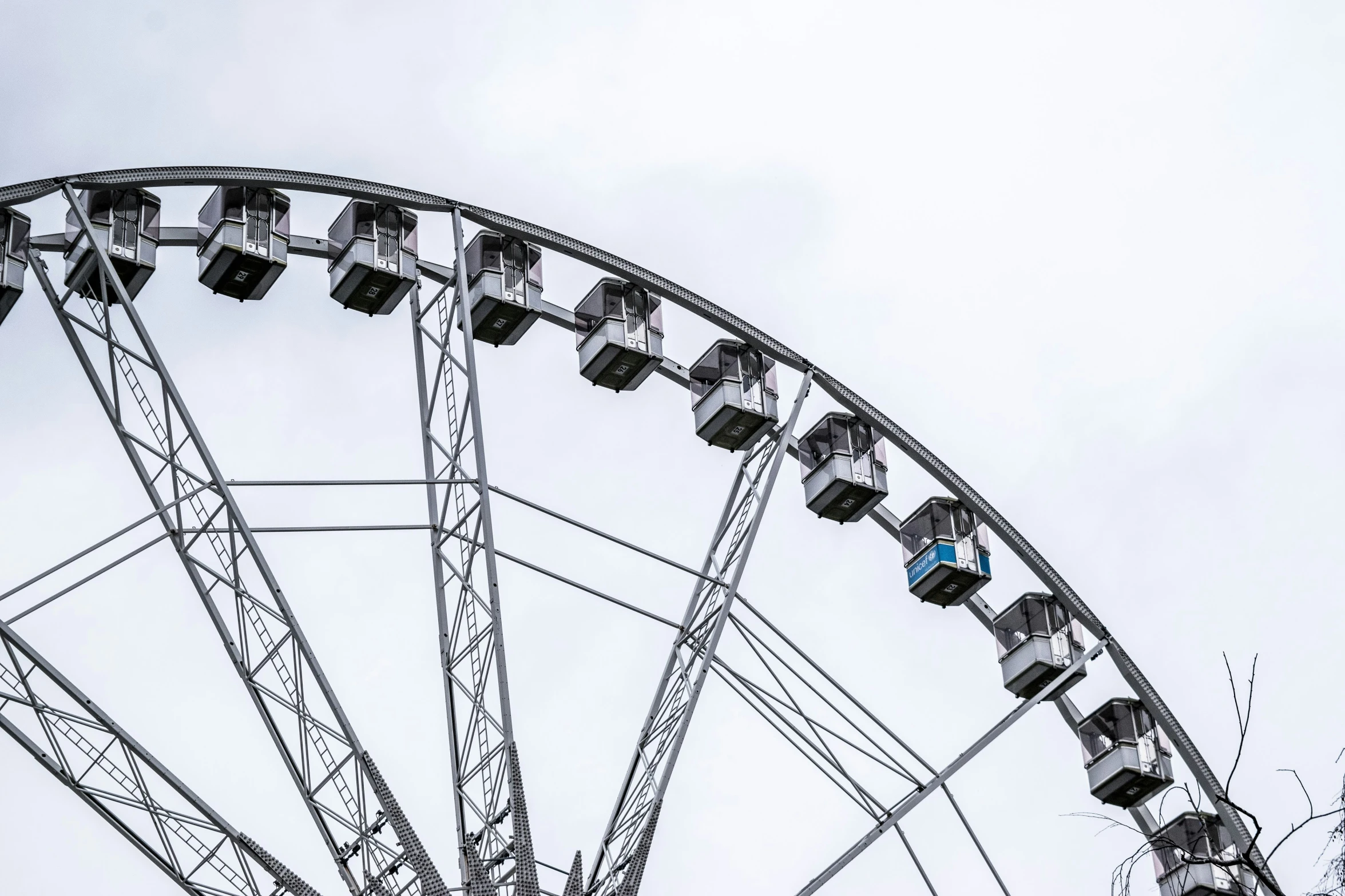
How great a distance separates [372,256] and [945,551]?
399 inches

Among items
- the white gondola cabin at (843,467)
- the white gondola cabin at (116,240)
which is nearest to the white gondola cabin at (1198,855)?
the white gondola cabin at (843,467)

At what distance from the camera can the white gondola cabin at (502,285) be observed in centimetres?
2450

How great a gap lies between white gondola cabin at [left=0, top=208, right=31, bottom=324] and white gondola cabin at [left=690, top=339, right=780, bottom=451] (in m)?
9.38

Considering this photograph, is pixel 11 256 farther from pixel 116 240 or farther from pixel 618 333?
pixel 618 333

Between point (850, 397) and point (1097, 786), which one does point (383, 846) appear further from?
point (1097, 786)

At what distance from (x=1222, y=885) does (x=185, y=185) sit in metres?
23.2

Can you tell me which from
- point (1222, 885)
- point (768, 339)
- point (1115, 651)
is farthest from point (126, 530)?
point (1222, 885)

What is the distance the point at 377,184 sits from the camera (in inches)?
939

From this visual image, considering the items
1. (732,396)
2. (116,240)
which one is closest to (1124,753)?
(732,396)

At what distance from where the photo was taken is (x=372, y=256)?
23.9m

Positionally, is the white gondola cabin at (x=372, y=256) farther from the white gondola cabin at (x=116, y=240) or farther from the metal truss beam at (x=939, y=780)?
the metal truss beam at (x=939, y=780)

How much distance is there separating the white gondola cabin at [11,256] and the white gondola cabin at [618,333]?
7.46m

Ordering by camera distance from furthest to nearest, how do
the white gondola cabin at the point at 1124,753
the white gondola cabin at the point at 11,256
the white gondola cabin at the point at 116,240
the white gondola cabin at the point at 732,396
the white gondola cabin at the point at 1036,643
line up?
the white gondola cabin at the point at 1124,753
the white gondola cabin at the point at 1036,643
the white gondola cabin at the point at 732,396
the white gondola cabin at the point at 116,240
the white gondola cabin at the point at 11,256

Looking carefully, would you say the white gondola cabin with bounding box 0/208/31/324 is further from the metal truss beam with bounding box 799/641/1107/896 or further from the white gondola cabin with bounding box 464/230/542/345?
the metal truss beam with bounding box 799/641/1107/896
